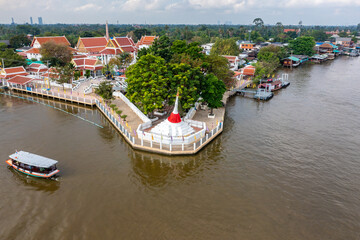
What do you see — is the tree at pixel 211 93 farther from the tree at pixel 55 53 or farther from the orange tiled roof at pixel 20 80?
the tree at pixel 55 53

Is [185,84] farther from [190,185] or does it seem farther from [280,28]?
[280,28]

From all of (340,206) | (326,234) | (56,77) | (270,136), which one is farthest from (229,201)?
(56,77)

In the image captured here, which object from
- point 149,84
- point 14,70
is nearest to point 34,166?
point 149,84

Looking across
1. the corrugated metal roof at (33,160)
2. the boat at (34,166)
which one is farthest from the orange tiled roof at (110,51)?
the boat at (34,166)

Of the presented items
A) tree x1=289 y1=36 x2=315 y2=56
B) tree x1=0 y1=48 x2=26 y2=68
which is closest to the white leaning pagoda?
tree x1=0 y1=48 x2=26 y2=68

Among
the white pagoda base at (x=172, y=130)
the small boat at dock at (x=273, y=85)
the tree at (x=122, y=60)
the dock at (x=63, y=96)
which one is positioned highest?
the tree at (x=122, y=60)

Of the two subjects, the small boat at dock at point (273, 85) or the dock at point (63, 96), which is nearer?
the dock at point (63, 96)
